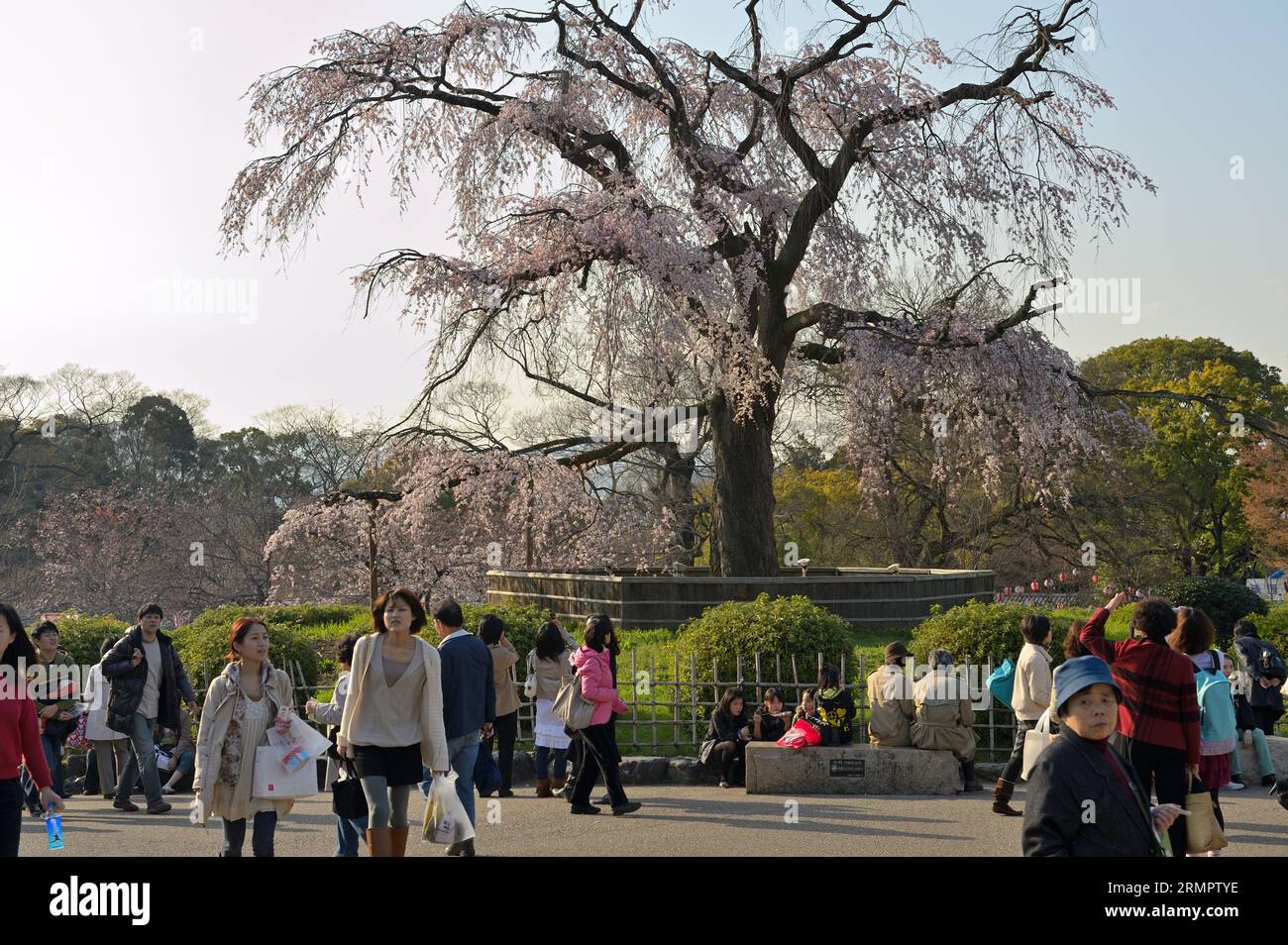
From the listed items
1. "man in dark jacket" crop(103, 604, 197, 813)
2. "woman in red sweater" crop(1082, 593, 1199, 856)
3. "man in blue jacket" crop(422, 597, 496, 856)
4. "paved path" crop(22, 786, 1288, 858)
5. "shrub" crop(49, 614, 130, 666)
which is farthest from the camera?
"shrub" crop(49, 614, 130, 666)

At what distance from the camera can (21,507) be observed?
150ft

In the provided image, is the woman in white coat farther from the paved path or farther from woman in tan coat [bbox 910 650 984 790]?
woman in tan coat [bbox 910 650 984 790]

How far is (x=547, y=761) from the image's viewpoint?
11.0 m

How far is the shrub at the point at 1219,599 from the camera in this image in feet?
50.0

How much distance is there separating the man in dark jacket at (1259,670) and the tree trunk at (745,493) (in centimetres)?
957

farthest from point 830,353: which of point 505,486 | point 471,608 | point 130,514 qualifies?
point 130,514

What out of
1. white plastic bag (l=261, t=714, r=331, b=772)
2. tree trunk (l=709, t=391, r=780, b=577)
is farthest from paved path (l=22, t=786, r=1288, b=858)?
tree trunk (l=709, t=391, r=780, b=577)

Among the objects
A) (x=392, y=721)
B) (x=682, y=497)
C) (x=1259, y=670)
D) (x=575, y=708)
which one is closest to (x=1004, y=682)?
(x=1259, y=670)

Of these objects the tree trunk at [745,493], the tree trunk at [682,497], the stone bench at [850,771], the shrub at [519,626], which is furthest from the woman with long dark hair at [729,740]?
the tree trunk at [682,497]

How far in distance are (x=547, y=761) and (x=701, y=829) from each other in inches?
92.2

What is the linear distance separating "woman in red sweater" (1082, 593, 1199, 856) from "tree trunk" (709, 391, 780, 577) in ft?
41.7

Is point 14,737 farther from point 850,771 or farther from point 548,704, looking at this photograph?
point 850,771

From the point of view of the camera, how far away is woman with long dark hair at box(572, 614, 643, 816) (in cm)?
963

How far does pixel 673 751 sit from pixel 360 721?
5981mm
